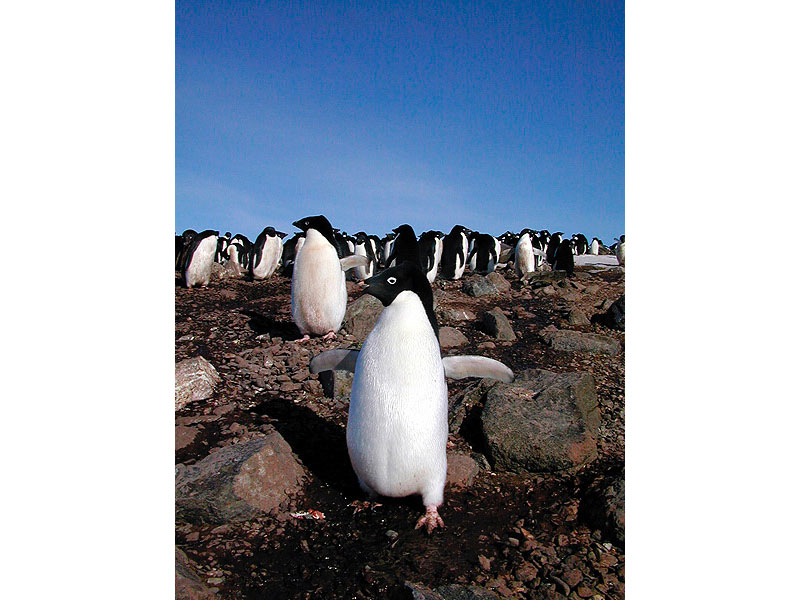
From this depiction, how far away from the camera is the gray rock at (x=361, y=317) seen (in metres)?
5.64

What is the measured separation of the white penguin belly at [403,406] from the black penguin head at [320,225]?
3476mm

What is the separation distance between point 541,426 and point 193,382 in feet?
7.48

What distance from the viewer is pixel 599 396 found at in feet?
12.5

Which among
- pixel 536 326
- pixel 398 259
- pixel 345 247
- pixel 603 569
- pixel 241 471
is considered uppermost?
pixel 345 247

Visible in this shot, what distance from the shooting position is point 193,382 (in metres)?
3.75

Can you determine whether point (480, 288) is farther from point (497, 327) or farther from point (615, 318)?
point (497, 327)

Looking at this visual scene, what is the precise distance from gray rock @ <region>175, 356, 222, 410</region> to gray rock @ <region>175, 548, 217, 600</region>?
1.92 meters

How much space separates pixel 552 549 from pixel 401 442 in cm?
70

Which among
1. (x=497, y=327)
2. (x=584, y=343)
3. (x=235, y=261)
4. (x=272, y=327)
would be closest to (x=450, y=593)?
(x=584, y=343)

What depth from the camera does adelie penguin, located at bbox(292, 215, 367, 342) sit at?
5.44m

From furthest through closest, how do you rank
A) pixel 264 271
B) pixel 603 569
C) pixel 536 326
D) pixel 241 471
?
pixel 264 271
pixel 536 326
pixel 241 471
pixel 603 569

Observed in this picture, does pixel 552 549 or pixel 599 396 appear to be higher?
pixel 599 396
